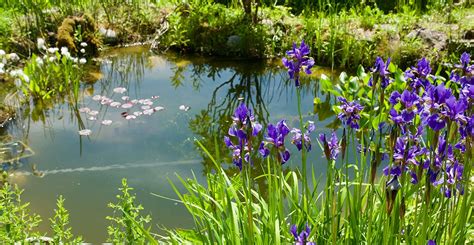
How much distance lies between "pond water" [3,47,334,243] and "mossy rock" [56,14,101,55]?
267 mm

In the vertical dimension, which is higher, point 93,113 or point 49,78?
point 49,78

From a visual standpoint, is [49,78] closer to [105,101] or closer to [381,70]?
[105,101]

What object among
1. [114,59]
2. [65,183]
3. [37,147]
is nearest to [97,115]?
[37,147]

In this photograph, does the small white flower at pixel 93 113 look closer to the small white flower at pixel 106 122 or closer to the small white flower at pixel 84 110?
the small white flower at pixel 84 110

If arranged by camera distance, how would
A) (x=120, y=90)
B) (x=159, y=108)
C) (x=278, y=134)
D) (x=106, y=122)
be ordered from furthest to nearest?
(x=120, y=90) → (x=159, y=108) → (x=106, y=122) → (x=278, y=134)

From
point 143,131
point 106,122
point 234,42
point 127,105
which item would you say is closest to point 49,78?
point 127,105

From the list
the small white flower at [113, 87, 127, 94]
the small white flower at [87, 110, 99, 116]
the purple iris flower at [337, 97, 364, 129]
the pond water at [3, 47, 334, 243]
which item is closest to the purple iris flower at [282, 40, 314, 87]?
the purple iris flower at [337, 97, 364, 129]

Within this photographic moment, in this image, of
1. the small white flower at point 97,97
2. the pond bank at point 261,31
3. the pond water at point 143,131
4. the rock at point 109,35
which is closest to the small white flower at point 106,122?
the pond water at point 143,131

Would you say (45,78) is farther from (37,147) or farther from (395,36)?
(395,36)

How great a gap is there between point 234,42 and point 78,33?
81.7 inches

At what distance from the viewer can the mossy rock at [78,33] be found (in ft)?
23.5

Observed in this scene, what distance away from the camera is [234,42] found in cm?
752

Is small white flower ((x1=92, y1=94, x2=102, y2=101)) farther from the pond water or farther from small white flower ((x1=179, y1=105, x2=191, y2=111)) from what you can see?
small white flower ((x1=179, y1=105, x2=191, y2=111))

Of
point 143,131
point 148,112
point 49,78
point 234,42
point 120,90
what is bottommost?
point 143,131
